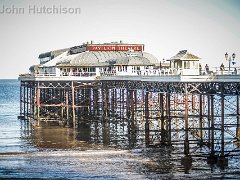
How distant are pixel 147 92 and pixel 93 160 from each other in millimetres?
10943

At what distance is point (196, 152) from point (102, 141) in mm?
11701

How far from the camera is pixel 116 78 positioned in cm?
5706

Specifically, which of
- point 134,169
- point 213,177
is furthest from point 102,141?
point 213,177

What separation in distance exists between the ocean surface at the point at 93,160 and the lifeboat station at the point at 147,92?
1519mm

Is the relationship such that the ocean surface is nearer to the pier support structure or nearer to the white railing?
the pier support structure

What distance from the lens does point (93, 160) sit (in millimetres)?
40688

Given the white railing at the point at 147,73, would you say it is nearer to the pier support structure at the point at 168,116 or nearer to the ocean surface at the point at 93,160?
the pier support structure at the point at 168,116

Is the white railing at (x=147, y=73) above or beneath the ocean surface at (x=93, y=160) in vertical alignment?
above

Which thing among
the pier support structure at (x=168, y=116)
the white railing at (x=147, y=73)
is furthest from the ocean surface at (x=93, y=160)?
the white railing at (x=147, y=73)

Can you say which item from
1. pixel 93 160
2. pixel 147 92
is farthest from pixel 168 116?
pixel 93 160

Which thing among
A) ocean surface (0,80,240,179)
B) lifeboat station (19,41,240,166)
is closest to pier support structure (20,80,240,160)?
lifeboat station (19,41,240,166)

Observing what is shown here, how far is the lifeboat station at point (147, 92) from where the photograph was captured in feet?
127

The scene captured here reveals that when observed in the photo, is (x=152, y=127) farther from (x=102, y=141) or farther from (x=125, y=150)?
(x=125, y=150)

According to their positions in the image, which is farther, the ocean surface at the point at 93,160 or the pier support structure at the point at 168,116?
the pier support structure at the point at 168,116
